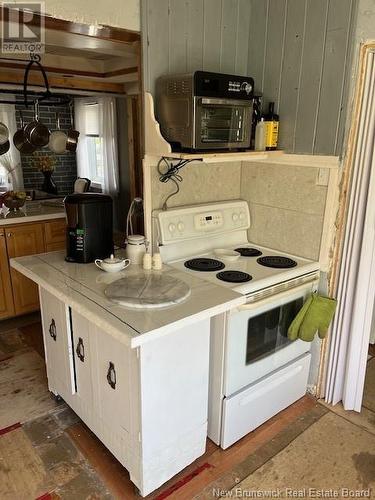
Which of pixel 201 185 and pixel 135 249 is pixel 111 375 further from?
pixel 201 185

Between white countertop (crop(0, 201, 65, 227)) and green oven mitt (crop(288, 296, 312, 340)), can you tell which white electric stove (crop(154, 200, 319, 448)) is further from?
white countertop (crop(0, 201, 65, 227))

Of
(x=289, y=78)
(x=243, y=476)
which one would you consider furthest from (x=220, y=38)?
(x=243, y=476)

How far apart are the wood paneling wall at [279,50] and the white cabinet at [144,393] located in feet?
3.89

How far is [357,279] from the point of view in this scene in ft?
6.81

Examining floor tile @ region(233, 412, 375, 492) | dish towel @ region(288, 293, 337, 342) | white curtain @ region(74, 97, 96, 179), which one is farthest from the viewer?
white curtain @ region(74, 97, 96, 179)

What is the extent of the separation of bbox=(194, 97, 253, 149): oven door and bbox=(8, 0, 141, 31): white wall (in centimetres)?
48

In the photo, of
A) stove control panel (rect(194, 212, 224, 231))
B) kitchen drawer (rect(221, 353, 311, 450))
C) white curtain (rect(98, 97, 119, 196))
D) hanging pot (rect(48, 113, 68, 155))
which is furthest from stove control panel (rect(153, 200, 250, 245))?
white curtain (rect(98, 97, 119, 196))

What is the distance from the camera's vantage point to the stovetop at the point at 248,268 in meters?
1.85

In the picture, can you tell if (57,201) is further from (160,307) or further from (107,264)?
(160,307)

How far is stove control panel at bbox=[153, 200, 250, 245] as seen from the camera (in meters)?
2.09

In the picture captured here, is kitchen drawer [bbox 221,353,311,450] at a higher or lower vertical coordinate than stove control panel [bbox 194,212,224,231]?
lower

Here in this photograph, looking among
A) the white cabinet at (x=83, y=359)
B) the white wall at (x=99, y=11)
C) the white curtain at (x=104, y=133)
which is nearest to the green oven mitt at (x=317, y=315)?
the white cabinet at (x=83, y=359)

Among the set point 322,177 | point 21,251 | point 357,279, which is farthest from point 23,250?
point 357,279

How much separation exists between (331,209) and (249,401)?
3.48 feet
